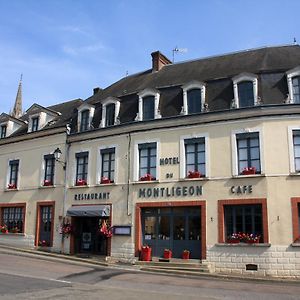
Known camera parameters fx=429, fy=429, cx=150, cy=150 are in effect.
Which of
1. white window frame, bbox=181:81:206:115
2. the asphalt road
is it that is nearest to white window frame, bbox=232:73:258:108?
white window frame, bbox=181:81:206:115

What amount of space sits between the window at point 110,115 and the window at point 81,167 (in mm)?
2039

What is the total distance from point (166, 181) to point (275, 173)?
4.98 metres

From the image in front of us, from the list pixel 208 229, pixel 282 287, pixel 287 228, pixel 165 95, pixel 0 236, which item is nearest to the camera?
pixel 282 287

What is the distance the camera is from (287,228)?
17.2m

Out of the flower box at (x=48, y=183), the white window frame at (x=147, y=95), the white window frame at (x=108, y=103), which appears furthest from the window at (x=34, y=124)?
the white window frame at (x=147, y=95)

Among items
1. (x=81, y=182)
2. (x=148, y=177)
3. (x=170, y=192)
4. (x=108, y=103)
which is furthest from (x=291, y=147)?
(x=81, y=182)

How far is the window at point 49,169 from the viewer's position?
24188 mm

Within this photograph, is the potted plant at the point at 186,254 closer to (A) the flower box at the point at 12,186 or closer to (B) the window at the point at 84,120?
(B) the window at the point at 84,120

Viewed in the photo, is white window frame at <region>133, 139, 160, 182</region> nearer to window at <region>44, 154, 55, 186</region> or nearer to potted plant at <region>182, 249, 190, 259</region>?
potted plant at <region>182, 249, 190, 259</region>

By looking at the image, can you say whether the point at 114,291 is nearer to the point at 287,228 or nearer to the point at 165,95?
the point at 287,228

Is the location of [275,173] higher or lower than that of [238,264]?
higher

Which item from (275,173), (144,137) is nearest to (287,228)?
(275,173)

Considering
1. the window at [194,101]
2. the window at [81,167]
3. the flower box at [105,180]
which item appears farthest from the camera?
the window at [81,167]

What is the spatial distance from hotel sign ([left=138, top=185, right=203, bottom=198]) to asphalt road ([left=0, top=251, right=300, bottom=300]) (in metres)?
3.85
